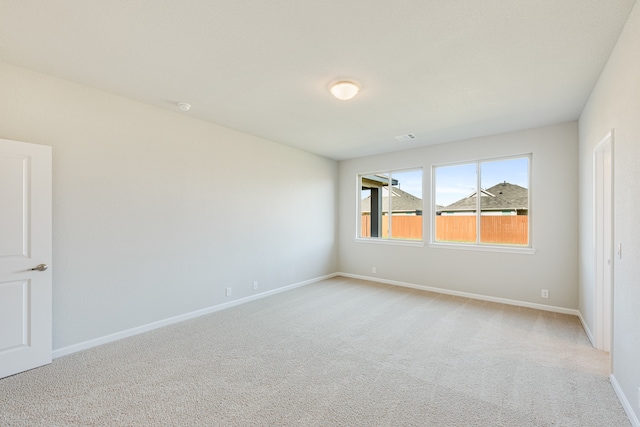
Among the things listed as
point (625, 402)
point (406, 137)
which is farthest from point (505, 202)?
point (625, 402)

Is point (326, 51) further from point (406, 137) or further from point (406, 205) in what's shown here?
point (406, 205)

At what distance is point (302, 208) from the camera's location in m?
5.75

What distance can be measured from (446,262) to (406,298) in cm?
105

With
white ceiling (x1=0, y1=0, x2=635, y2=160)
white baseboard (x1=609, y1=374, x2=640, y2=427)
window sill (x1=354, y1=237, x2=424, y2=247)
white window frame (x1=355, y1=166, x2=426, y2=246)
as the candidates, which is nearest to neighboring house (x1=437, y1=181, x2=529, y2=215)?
white window frame (x1=355, y1=166, x2=426, y2=246)

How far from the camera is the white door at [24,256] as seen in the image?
245 cm

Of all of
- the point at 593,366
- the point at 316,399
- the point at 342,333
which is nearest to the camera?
the point at 316,399

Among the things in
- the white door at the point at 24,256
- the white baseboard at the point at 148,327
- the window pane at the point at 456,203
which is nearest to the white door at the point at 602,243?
Answer: the window pane at the point at 456,203

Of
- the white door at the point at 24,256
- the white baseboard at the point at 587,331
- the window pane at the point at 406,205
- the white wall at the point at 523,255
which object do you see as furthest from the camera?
the window pane at the point at 406,205

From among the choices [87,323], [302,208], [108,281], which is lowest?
[87,323]

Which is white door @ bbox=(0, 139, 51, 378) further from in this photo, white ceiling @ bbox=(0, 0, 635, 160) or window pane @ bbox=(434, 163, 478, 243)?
window pane @ bbox=(434, 163, 478, 243)

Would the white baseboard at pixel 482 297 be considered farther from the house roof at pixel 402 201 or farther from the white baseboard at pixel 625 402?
the white baseboard at pixel 625 402

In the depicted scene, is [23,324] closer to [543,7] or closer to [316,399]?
[316,399]

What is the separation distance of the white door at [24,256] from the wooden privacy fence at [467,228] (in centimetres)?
531

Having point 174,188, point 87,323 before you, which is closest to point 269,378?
point 87,323
